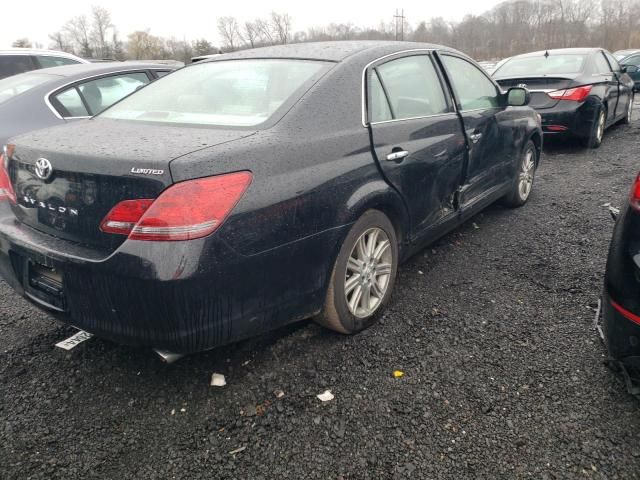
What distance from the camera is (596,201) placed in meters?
4.86

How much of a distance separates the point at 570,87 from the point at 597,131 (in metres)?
0.89

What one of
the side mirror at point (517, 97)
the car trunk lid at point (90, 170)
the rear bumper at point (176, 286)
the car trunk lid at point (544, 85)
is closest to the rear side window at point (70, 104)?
the car trunk lid at point (90, 170)

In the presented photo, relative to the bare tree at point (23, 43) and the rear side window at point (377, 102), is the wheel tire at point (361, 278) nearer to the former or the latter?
the rear side window at point (377, 102)

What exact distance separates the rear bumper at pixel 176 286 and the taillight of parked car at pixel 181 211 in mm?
45

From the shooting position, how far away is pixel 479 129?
12.0 ft

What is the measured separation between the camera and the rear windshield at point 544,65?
7.09 metres

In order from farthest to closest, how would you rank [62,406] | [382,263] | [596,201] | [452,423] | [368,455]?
[596,201] < [382,263] < [62,406] < [452,423] < [368,455]

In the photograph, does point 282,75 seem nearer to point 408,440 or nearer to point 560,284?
point 408,440

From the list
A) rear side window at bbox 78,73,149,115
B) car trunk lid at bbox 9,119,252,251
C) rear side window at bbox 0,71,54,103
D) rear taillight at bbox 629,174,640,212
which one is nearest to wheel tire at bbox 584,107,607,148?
rear taillight at bbox 629,174,640,212

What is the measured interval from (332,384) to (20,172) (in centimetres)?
178

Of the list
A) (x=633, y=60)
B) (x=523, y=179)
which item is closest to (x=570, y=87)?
(x=523, y=179)

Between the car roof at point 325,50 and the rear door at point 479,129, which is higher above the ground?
the car roof at point 325,50

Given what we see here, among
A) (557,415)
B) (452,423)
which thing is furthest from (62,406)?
(557,415)

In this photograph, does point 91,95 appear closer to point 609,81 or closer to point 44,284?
point 44,284
